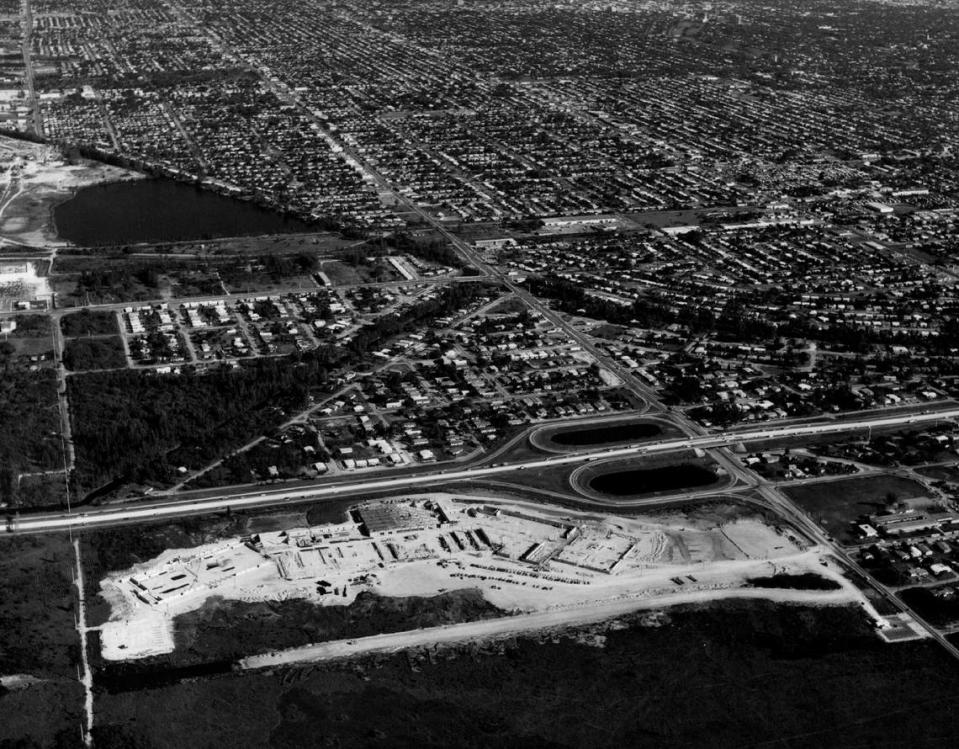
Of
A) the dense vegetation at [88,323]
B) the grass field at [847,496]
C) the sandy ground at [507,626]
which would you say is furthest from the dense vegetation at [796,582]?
the dense vegetation at [88,323]

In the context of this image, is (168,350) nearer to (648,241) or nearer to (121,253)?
(121,253)

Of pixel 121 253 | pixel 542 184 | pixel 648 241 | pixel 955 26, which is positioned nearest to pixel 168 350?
pixel 121 253

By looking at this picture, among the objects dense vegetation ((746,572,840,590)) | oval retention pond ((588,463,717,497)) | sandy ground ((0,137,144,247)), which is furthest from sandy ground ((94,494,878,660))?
sandy ground ((0,137,144,247))

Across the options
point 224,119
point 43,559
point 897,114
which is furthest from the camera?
point 897,114

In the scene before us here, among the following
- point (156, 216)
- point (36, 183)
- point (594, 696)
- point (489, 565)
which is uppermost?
point (489, 565)

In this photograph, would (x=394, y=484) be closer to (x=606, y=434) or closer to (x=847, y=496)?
(x=606, y=434)

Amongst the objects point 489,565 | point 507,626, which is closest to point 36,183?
point 489,565
